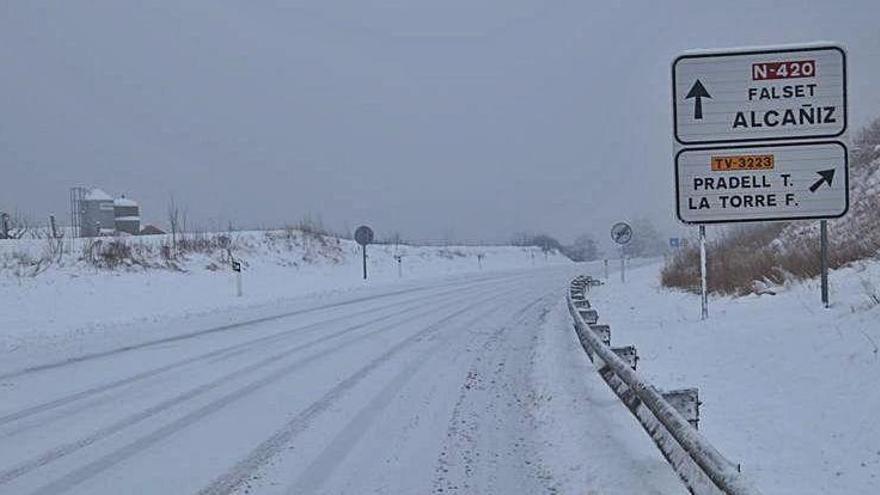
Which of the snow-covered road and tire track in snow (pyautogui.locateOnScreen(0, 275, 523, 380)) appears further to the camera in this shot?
tire track in snow (pyautogui.locateOnScreen(0, 275, 523, 380))

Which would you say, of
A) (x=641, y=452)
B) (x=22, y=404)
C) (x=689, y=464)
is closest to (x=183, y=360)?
(x=22, y=404)

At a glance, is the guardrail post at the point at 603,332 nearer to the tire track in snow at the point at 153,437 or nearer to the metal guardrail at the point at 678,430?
the metal guardrail at the point at 678,430

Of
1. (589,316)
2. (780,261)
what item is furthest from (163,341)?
A: (780,261)

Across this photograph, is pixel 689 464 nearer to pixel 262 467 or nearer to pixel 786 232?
pixel 262 467

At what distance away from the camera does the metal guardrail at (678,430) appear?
4301 mm

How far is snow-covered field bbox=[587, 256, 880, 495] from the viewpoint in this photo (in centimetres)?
593

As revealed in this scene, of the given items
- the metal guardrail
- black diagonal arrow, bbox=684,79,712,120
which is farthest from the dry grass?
the metal guardrail

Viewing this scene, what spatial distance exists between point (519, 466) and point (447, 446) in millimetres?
954

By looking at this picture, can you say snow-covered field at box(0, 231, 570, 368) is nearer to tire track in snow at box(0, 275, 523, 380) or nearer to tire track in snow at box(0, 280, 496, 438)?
tire track in snow at box(0, 275, 523, 380)

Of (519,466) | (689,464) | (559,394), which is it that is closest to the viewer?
(689,464)

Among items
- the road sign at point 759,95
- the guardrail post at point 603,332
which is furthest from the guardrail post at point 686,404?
the road sign at point 759,95

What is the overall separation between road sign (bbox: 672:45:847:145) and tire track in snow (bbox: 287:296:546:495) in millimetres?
6293

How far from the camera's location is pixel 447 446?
301 inches

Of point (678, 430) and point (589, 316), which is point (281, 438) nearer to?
point (678, 430)
